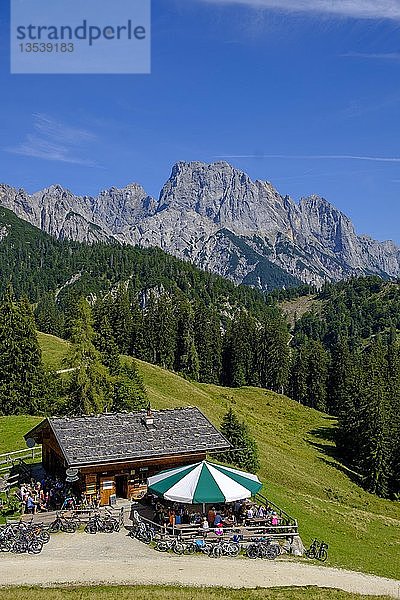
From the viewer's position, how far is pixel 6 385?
219 ft

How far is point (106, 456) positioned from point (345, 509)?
24.9m

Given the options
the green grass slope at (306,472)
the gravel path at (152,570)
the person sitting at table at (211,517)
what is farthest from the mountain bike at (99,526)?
the green grass slope at (306,472)

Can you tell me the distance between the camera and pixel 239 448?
53.0 m

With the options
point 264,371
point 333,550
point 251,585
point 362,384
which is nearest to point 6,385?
point 333,550

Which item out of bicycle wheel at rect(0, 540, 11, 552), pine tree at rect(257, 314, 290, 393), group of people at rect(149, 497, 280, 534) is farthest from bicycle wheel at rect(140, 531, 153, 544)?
pine tree at rect(257, 314, 290, 393)

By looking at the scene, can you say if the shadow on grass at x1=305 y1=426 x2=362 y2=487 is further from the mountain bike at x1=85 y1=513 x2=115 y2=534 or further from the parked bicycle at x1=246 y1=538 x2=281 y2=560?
the mountain bike at x1=85 y1=513 x2=115 y2=534

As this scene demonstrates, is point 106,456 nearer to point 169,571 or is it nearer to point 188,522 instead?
point 188,522

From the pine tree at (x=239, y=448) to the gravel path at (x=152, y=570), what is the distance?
22.9m

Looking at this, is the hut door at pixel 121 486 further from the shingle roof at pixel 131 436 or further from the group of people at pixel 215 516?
the group of people at pixel 215 516

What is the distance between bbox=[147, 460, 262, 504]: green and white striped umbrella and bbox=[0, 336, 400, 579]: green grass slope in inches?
244

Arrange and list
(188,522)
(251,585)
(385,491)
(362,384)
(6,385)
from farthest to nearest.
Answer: (362,384) → (385,491) → (6,385) → (188,522) → (251,585)

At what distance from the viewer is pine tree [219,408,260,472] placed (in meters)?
53.6

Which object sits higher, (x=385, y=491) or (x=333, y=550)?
(x=333, y=550)

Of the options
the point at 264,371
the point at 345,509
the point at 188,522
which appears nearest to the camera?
the point at 188,522
